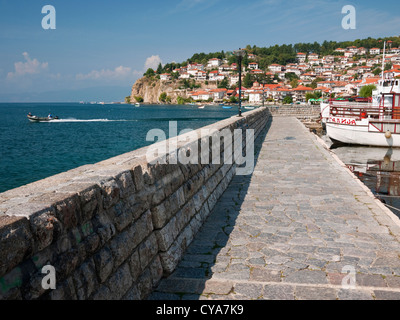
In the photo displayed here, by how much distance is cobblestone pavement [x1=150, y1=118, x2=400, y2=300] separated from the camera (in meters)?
3.62

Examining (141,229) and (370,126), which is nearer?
(141,229)

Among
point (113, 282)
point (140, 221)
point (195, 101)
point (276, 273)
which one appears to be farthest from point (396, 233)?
point (195, 101)

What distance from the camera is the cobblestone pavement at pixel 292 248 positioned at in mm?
3615

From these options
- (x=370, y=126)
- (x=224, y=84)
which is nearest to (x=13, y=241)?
(x=370, y=126)

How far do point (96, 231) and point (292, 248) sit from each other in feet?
9.73

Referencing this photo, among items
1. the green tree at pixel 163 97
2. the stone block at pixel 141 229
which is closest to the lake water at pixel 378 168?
the stone block at pixel 141 229

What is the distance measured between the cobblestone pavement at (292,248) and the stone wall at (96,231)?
1.44 ft

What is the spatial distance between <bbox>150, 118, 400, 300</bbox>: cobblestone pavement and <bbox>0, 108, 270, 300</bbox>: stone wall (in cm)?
44

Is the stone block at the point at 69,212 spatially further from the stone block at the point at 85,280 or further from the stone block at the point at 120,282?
the stone block at the point at 120,282

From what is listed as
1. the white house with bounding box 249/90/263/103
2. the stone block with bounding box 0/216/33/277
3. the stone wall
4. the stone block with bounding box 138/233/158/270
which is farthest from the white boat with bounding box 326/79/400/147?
the white house with bounding box 249/90/263/103

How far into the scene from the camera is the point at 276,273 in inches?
156

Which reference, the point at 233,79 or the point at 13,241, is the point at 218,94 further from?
the point at 13,241

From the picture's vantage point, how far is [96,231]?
261cm

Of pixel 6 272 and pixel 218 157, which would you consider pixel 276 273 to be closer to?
pixel 6 272
